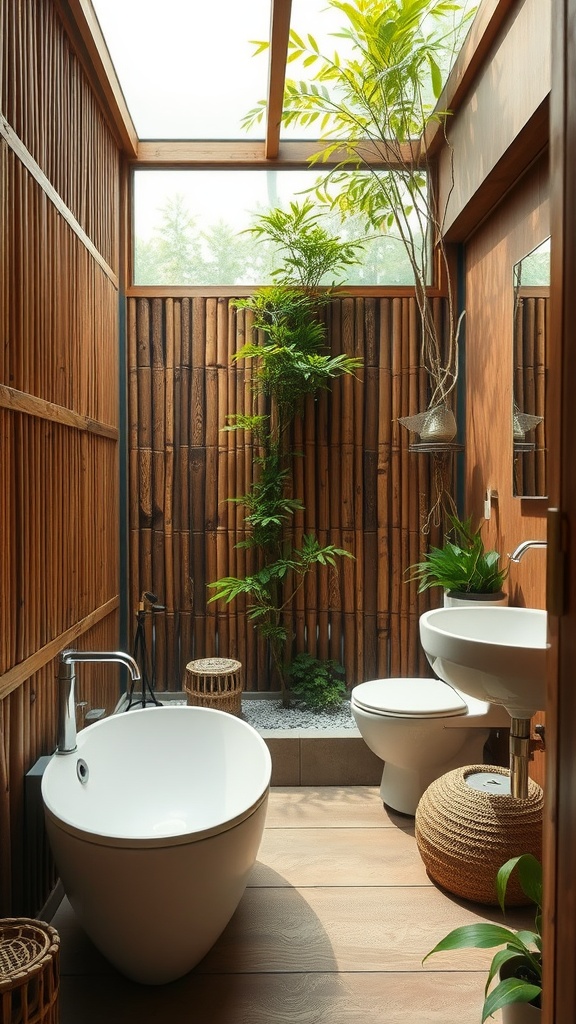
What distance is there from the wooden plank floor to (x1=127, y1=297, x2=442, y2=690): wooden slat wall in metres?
1.24

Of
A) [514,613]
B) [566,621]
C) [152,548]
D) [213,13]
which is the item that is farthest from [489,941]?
[213,13]

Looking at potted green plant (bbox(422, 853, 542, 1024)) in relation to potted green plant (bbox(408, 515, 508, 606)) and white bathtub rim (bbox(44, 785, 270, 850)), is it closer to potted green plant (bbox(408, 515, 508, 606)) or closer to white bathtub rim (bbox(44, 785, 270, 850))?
white bathtub rim (bbox(44, 785, 270, 850))

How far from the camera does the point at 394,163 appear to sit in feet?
12.0

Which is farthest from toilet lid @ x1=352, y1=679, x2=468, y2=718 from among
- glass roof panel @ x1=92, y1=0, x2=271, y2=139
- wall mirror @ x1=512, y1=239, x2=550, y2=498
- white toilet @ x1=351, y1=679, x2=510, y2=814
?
glass roof panel @ x1=92, y1=0, x2=271, y2=139

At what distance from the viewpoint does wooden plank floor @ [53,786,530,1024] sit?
1.76 meters

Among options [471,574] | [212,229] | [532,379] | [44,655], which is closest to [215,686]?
[44,655]

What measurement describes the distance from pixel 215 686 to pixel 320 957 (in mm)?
1393

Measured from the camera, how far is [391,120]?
3139 millimetres

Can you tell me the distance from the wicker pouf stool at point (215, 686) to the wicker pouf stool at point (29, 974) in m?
1.65

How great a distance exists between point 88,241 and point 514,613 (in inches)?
90.4

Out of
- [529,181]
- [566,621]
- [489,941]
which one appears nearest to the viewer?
[566,621]

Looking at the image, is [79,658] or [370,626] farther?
[370,626]

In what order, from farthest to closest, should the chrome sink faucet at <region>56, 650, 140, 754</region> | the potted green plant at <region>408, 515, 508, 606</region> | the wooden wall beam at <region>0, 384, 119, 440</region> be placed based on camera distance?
1. the potted green plant at <region>408, 515, 508, 606</region>
2. the chrome sink faucet at <region>56, 650, 140, 754</region>
3. the wooden wall beam at <region>0, 384, 119, 440</region>

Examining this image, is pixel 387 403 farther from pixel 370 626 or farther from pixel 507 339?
pixel 370 626
